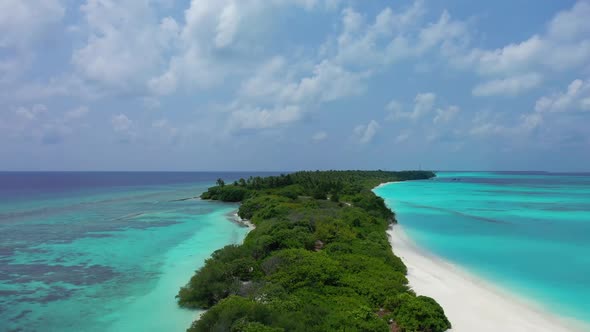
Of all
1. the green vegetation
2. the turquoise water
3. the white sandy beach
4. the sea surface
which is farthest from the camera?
the turquoise water

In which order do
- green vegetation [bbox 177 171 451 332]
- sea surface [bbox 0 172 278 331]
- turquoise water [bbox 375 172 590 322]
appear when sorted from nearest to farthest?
green vegetation [bbox 177 171 451 332]
sea surface [bbox 0 172 278 331]
turquoise water [bbox 375 172 590 322]

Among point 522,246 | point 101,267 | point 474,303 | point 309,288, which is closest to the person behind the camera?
point 309,288

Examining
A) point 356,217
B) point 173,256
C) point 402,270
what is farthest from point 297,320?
point 356,217

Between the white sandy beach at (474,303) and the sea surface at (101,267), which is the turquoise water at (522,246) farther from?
the sea surface at (101,267)

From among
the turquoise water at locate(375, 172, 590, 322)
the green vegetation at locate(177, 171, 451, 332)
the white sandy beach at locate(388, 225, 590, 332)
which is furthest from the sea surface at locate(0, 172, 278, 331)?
the turquoise water at locate(375, 172, 590, 322)

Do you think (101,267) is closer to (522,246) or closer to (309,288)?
(309,288)

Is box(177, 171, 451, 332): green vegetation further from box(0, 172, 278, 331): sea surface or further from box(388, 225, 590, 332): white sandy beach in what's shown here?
box(0, 172, 278, 331): sea surface

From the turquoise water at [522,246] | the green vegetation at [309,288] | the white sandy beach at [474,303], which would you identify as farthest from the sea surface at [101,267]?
the turquoise water at [522,246]

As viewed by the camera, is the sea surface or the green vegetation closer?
the green vegetation

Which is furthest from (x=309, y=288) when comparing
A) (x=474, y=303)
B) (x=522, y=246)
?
(x=522, y=246)
